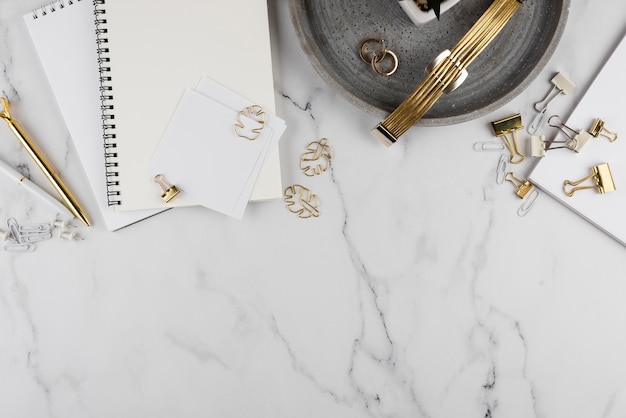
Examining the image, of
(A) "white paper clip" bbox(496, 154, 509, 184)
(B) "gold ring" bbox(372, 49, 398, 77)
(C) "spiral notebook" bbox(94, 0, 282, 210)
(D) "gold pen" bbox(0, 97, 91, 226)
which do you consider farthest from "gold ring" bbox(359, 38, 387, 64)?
(D) "gold pen" bbox(0, 97, 91, 226)

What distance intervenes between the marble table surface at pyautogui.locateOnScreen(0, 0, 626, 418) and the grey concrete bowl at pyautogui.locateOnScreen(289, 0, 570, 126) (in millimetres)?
59

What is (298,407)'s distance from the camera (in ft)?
2.74

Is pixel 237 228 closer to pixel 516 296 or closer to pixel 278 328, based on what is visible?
pixel 278 328

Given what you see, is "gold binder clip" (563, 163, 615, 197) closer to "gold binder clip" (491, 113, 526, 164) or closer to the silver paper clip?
"gold binder clip" (491, 113, 526, 164)

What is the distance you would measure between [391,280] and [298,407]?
23 centimetres

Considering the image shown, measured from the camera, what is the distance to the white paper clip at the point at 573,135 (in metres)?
0.79

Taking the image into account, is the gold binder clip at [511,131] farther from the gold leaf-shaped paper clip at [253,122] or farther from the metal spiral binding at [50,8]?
the metal spiral binding at [50,8]

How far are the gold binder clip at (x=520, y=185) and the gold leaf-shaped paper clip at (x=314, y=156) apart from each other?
0.85 feet

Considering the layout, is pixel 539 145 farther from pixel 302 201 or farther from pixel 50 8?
pixel 50 8

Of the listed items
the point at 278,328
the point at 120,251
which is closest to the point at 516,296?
the point at 278,328

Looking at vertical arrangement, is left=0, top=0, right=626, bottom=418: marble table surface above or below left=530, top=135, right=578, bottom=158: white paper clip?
below

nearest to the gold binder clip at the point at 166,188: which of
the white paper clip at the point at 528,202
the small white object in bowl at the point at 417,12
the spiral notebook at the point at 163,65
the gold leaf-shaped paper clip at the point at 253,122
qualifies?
the spiral notebook at the point at 163,65

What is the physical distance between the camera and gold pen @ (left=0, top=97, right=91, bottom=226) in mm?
785

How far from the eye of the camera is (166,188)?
77 centimetres
